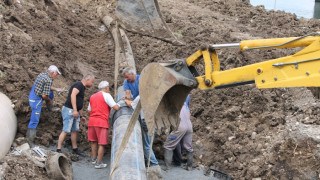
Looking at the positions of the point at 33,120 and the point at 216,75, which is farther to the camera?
the point at 33,120

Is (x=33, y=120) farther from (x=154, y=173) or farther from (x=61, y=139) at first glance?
(x=154, y=173)

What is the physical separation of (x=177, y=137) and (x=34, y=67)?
146 inches

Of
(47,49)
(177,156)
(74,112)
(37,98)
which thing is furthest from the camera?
(47,49)

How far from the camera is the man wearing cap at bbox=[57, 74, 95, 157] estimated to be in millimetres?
6590

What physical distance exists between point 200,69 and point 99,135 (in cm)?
363

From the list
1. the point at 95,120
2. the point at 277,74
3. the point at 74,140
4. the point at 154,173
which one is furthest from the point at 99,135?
the point at 277,74

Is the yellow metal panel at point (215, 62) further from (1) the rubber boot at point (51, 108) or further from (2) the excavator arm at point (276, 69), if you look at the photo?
(1) the rubber boot at point (51, 108)

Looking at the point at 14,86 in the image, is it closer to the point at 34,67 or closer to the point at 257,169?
the point at 34,67

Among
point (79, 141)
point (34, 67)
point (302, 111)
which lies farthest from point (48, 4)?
point (302, 111)

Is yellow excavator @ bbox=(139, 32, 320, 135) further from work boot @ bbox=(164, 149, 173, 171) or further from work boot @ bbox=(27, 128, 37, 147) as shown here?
work boot @ bbox=(27, 128, 37, 147)

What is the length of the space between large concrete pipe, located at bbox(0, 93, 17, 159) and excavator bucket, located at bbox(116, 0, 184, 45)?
2.40 m

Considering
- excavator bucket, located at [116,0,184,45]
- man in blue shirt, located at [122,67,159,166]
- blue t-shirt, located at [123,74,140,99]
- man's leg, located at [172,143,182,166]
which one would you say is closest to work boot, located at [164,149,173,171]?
man's leg, located at [172,143,182,166]

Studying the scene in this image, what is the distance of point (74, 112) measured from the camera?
6.60m

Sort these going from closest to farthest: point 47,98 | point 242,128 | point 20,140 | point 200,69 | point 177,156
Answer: point 20,140, point 47,98, point 177,156, point 242,128, point 200,69
